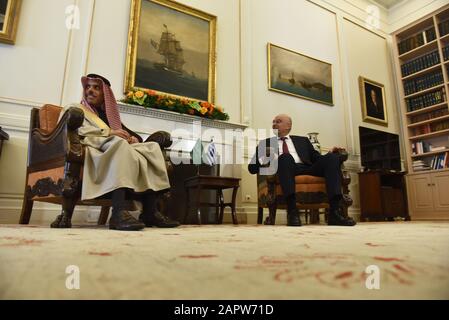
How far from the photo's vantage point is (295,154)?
289cm

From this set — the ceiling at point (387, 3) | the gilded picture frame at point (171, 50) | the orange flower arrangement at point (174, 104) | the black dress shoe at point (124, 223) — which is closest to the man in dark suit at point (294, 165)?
the orange flower arrangement at point (174, 104)

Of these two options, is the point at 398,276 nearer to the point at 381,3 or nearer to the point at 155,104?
the point at 155,104

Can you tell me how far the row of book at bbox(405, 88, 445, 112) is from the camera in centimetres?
449

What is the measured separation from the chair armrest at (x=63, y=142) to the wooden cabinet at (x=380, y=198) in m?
3.70

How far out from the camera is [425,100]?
466 cm

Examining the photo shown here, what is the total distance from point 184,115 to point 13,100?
146 cm

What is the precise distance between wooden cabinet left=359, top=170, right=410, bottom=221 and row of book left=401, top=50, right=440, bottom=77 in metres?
1.71

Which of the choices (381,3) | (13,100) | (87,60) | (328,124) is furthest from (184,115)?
(381,3)

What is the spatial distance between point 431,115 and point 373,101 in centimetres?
84

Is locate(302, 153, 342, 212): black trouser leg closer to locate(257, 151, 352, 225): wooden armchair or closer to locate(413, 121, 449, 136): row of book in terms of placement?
locate(257, 151, 352, 225): wooden armchair
